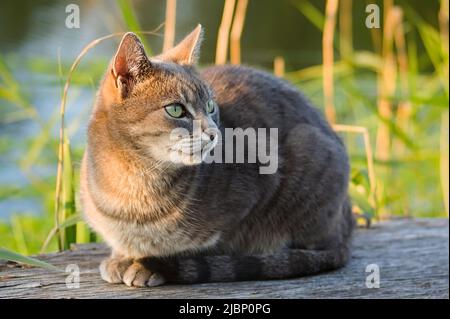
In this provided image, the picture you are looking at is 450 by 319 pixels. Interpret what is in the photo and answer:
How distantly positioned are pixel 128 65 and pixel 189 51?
361mm

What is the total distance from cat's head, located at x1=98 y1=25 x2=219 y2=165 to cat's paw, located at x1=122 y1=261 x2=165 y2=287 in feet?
1.36

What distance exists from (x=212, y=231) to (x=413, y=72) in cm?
252

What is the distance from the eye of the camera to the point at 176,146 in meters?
2.47

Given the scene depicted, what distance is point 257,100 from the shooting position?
10.1ft

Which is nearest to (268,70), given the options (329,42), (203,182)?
(329,42)

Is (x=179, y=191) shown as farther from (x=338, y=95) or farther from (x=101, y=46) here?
(x=101, y=46)

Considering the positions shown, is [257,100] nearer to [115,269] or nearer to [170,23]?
[115,269]

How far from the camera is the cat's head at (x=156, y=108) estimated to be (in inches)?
97.4

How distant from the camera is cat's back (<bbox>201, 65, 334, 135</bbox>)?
9.84 feet

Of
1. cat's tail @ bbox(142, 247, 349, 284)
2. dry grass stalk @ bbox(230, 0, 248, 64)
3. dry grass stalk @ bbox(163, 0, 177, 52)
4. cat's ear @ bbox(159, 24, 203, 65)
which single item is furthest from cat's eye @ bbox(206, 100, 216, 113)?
dry grass stalk @ bbox(230, 0, 248, 64)

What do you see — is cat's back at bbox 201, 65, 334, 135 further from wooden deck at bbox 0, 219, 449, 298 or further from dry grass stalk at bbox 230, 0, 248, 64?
dry grass stalk at bbox 230, 0, 248, 64

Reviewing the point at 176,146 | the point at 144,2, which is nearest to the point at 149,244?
the point at 176,146

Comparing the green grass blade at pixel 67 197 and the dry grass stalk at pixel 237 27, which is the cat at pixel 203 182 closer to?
the green grass blade at pixel 67 197

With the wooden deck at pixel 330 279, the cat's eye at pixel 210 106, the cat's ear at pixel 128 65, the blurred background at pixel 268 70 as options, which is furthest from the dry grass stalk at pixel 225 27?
the cat's ear at pixel 128 65
